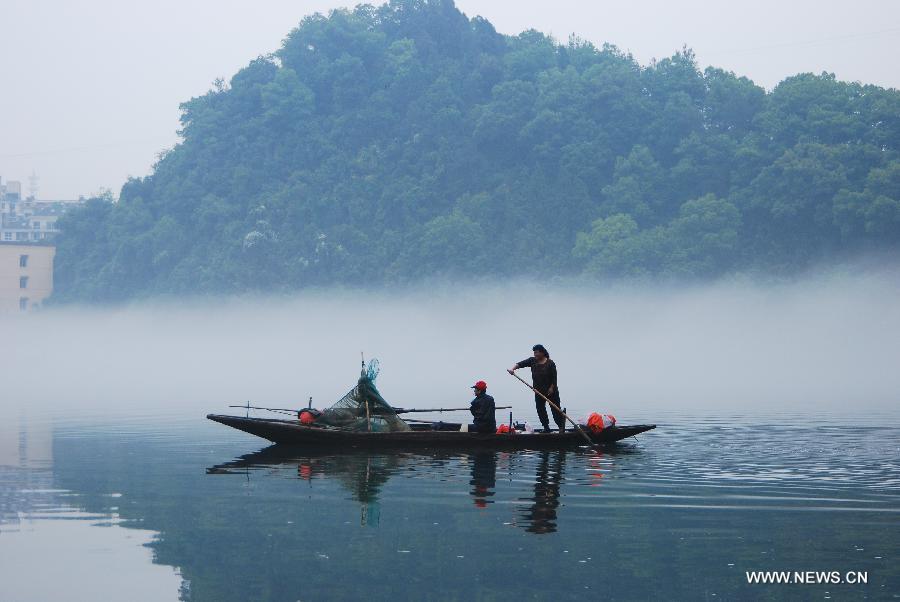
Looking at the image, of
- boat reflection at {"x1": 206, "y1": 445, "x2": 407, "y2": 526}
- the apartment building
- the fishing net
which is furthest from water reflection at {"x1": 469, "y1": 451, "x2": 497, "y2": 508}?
the apartment building

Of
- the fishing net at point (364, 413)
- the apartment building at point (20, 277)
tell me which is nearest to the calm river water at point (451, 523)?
the fishing net at point (364, 413)

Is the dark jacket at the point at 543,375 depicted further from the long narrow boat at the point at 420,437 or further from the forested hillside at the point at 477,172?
the forested hillside at the point at 477,172

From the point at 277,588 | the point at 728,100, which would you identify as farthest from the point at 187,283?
the point at 277,588

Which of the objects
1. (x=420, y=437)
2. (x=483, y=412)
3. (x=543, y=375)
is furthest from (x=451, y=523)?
(x=543, y=375)

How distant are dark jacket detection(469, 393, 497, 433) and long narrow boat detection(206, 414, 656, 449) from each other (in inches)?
8.1

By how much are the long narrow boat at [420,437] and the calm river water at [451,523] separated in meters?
0.33

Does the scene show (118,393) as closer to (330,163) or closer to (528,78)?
(330,163)

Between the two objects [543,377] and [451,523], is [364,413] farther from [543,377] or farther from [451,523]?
[451,523]

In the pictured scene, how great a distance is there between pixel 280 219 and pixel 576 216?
1253 inches

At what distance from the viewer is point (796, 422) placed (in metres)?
40.1

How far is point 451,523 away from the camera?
19.7 m

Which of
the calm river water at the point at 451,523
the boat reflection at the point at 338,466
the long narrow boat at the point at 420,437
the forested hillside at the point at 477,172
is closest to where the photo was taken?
the calm river water at the point at 451,523

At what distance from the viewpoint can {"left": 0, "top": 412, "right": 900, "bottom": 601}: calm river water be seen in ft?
51.6

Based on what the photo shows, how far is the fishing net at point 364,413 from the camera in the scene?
2992 cm
